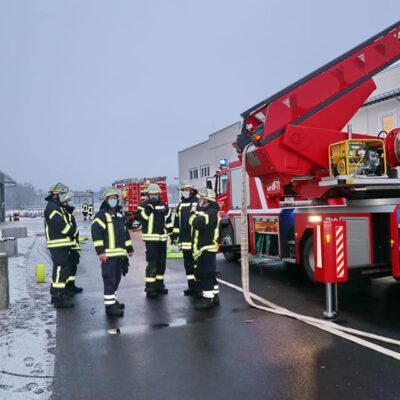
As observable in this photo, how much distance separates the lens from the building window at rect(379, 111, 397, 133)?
17141 millimetres

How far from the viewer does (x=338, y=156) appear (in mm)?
6680

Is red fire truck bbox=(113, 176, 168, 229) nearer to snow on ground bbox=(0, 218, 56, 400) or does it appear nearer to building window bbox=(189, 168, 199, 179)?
snow on ground bbox=(0, 218, 56, 400)

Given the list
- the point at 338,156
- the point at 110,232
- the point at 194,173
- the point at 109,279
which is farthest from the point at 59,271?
the point at 194,173

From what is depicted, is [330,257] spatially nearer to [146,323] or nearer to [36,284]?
[146,323]

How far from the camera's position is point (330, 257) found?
19.4ft

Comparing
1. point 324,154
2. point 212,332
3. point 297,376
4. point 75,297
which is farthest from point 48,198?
point 297,376

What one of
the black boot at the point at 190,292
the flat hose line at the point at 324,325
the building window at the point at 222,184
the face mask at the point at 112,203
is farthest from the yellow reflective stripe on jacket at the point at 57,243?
the building window at the point at 222,184

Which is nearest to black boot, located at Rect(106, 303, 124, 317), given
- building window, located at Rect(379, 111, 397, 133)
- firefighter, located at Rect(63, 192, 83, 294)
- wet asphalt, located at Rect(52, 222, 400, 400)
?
wet asphalt, located at Rect(52, 222, 400, 400)

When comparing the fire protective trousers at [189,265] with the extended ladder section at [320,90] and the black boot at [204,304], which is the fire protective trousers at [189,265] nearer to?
the black boot at [204,304]

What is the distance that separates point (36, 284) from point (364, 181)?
6.11 metres

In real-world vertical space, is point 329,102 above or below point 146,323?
above

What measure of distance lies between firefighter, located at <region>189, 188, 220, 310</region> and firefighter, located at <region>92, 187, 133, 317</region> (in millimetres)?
1048

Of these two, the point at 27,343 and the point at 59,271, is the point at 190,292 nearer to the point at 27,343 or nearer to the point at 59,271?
the point at 59,271

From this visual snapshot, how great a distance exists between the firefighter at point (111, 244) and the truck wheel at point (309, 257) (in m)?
3.27
